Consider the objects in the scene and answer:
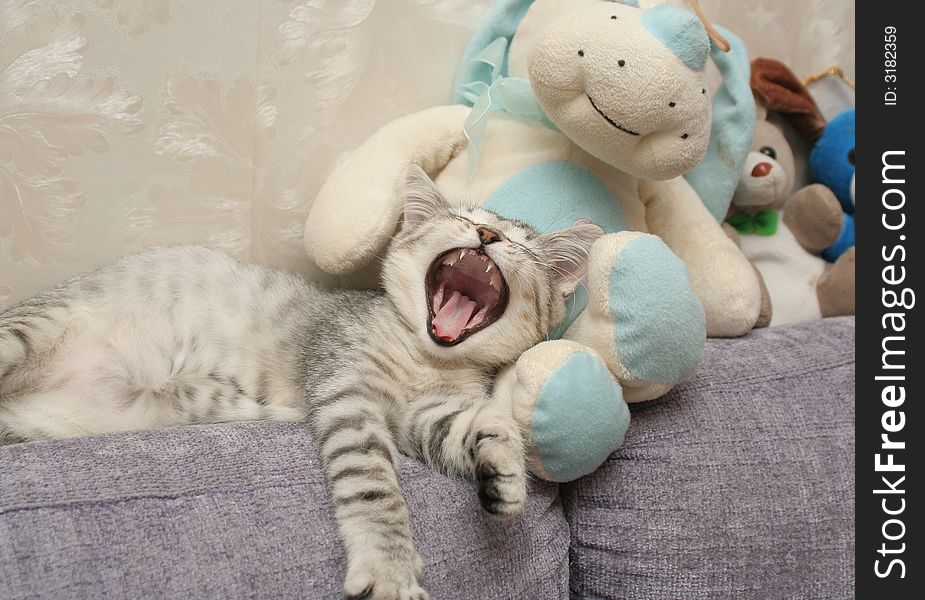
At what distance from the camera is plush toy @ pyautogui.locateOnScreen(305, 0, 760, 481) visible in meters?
1.09

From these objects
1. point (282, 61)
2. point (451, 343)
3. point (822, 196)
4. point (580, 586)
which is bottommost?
point (580, 586)

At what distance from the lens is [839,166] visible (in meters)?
1.89

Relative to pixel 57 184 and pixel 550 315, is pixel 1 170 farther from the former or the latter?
pixel 550 315

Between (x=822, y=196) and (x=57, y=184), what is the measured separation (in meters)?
1.61

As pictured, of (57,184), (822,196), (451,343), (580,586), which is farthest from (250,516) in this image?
(822,196)

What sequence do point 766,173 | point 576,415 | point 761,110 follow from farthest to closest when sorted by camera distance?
1. point 761,110
2. point 766,173
3. point 576,415

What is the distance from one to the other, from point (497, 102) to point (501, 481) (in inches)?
28.5

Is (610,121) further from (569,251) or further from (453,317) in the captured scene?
(453,317)

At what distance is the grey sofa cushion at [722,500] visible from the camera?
118 centimetres

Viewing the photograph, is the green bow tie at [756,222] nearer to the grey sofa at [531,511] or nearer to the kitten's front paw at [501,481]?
the grey sofa at [531,511]

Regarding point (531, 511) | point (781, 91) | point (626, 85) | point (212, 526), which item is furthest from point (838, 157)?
point (212, 526)

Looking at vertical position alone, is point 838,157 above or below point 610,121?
below

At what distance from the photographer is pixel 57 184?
127 cm

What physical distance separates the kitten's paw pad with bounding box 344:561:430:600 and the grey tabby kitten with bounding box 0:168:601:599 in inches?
6.6
